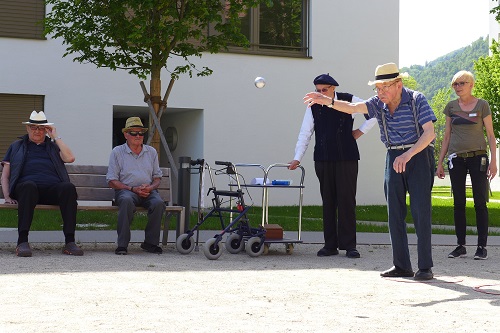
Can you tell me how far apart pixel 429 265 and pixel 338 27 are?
16849 millimetres

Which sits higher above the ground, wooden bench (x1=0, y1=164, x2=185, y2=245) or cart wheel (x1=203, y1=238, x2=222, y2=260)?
wooden bench (x1=0, y1=164, x2=185, y2=245)

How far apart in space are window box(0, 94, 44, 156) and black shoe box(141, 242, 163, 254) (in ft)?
36.5

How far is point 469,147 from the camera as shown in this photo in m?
10.2

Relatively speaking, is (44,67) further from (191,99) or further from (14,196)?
(14,196)

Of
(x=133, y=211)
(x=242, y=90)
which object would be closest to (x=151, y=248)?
(x=133, y=211)

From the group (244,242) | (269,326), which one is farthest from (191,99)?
(269,326)

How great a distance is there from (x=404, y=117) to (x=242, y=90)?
15.5m

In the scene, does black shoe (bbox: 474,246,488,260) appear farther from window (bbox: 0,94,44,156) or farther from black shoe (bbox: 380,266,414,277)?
window (bbox: 0,94,44,156)

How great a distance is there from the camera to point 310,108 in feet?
34.7

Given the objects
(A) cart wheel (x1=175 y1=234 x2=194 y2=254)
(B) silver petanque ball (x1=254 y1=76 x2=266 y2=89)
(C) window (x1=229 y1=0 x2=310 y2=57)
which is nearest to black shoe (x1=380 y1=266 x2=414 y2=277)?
(A) cart wheel (x1=175 y1=234 x2=194 y2=254)

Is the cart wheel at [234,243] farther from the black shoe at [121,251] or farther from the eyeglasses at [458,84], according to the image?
the eyeglasses at [458,84]

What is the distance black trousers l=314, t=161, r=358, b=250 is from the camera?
34.1 ft

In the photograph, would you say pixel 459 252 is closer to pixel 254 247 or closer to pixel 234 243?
pixel 254 247

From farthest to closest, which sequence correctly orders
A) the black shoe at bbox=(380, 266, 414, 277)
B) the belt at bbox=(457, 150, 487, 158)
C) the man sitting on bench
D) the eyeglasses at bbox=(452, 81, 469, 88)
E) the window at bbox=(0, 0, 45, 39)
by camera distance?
1. the window at bbox=(0, 0, 45, 39)
2. the man sitting on bench
3. the belt at bbox=(457, 150, 487, 158)
4. the eyeglasses at bbox=(452, 81, 469, 88)
5. the black shoe at bbox=(380, 266, 414, 277)
